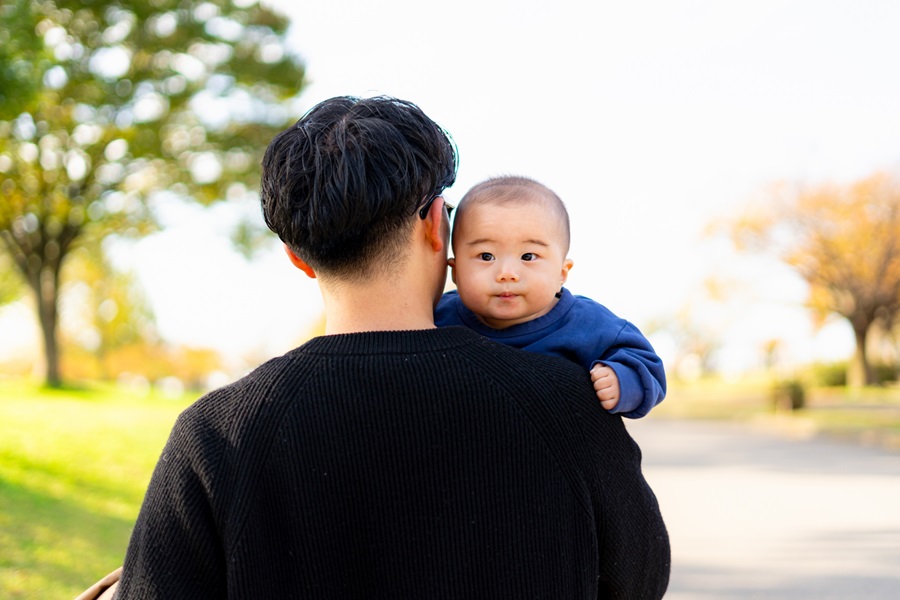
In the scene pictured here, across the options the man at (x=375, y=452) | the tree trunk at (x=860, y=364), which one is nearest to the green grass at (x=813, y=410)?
the tree trunk at (x=860, y=364)

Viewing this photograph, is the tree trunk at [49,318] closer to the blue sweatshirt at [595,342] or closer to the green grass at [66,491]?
the green grass at [66,491]

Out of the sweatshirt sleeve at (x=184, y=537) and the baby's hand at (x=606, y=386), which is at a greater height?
the baby's hand at (x=606, y=386)

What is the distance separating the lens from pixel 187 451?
158 cm

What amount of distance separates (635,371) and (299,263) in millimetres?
662

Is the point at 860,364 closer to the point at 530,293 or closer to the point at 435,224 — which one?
the point at 530,293

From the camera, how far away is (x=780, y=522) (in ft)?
27.7

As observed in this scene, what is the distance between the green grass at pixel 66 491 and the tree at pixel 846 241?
26488mm

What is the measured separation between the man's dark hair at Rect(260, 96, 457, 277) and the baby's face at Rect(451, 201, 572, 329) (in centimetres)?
37

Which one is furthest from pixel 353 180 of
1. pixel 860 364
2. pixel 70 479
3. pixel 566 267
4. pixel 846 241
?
pixel 860 364

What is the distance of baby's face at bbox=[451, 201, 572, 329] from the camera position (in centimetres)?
200

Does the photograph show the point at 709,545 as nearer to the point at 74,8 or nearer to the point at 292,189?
the point at 292,189

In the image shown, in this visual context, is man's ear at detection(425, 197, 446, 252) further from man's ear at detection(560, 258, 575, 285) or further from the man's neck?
man's ear at detection(560, 258, 575, 285)

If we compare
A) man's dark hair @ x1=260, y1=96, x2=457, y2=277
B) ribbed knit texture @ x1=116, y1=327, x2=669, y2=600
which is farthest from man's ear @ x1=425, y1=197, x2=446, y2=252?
ribbed knit texture @ x1=116, y1=327, x2=669, y2=600

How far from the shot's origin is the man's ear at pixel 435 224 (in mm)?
1690
